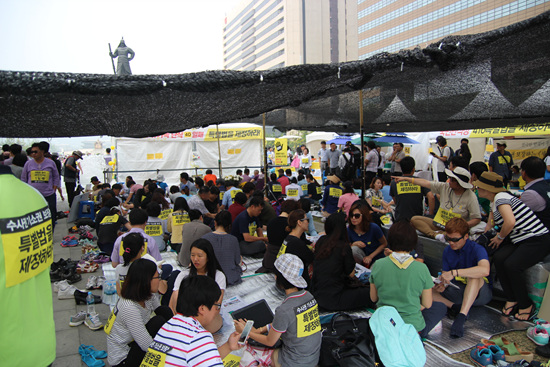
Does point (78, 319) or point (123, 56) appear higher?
point (123, 56)

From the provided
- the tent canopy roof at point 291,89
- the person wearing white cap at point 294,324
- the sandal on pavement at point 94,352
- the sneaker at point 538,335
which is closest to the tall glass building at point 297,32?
the tent canopy roof at point 291,89

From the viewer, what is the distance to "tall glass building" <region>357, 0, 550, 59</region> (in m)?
24.5

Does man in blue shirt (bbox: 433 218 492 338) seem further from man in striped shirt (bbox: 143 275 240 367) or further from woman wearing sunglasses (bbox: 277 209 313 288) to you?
man in striped shirt (bbox: 143 275 240 367)

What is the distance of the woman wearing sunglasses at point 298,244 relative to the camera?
3941 mm

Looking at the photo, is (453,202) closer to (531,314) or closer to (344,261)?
(531,314)

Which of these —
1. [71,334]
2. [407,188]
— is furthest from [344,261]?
[71,334]

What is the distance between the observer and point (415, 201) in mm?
5402

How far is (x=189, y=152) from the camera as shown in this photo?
15461 millimetres

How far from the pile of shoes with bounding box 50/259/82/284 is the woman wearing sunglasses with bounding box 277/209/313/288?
3.18 metres

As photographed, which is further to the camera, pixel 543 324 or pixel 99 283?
pixel 99 283

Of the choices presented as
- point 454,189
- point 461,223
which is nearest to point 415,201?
point 454,189

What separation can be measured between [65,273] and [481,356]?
5199mm

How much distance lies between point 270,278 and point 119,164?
11.7m

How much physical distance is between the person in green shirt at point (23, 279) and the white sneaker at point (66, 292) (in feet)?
9.53
